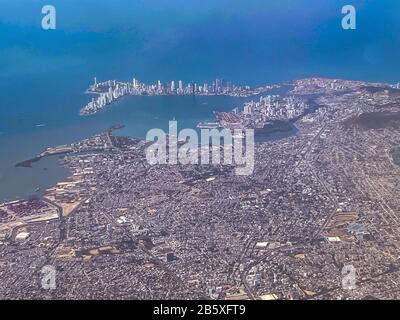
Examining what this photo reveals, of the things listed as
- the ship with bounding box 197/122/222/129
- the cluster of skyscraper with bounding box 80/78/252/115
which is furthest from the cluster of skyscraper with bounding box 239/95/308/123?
the cluster of skyscraper with bounding box 80/78/252/115

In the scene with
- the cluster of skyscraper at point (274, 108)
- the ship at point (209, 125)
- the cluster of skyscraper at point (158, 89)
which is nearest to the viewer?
the ship at point (209, 125)

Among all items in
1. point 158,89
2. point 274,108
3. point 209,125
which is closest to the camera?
point 209,125

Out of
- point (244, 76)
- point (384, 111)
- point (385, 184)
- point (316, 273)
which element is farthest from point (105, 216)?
point (244, 76)

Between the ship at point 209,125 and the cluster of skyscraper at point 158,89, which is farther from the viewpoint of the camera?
the cluster of skyscraper at point 158,89

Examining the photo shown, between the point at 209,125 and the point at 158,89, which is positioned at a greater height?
the point at 158,89

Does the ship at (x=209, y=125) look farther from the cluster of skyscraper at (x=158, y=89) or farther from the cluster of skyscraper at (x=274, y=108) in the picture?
the cluster of skyscraper at (x=158, y=89)

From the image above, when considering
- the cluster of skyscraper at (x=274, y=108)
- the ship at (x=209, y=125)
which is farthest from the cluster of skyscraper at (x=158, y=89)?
the ship at (x=209, y=125)

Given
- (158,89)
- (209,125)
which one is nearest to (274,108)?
(209,125)

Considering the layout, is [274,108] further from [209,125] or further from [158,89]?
[158,89]

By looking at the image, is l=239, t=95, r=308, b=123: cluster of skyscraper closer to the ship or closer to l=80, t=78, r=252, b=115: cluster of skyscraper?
the ship

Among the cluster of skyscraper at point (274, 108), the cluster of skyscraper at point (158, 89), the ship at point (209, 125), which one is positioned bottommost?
the ship at point (209, 125)
